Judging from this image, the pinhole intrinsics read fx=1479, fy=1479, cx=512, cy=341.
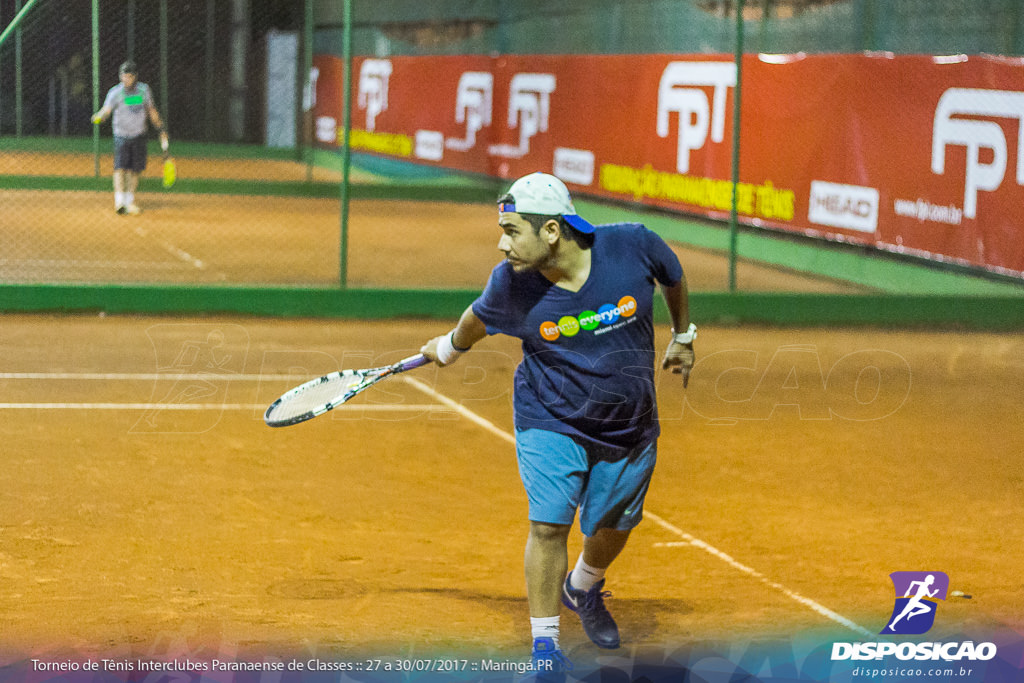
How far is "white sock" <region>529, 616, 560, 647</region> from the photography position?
534 cm

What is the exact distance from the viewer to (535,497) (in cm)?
547

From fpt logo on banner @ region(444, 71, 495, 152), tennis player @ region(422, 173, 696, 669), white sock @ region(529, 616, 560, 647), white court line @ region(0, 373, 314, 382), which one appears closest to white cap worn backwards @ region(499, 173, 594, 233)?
tennis player @ region(422, 173, 696, 669)

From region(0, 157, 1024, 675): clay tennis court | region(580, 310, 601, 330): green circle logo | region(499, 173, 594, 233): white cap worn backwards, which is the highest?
region(499, 173, 594, 233): white cap worn backwards

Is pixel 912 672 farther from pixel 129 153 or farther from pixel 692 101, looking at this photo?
pixel 129 153

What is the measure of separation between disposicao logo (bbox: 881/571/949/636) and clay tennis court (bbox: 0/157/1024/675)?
7 cm

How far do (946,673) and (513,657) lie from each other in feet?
5.27

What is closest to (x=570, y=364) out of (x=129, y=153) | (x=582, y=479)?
(x=582, y=479)

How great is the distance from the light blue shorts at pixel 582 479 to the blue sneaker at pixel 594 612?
0.37 metres

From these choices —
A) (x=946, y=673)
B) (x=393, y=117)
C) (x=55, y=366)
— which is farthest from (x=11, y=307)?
(x=393, y=117)

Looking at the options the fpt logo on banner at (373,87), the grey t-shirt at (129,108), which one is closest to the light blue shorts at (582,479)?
the grey t-shirt at (129,108)

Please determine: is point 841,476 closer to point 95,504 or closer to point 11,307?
point 95,504

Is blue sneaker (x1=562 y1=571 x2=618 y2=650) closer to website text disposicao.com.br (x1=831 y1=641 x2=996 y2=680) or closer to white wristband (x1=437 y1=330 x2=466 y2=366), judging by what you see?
website text disposicao.com.br (x1=831 y1=641 x2=996 y2=680)

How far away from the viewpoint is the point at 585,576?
6.08 meters

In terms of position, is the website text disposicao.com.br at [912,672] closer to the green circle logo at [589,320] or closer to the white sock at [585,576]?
the white sock at [585,576]
